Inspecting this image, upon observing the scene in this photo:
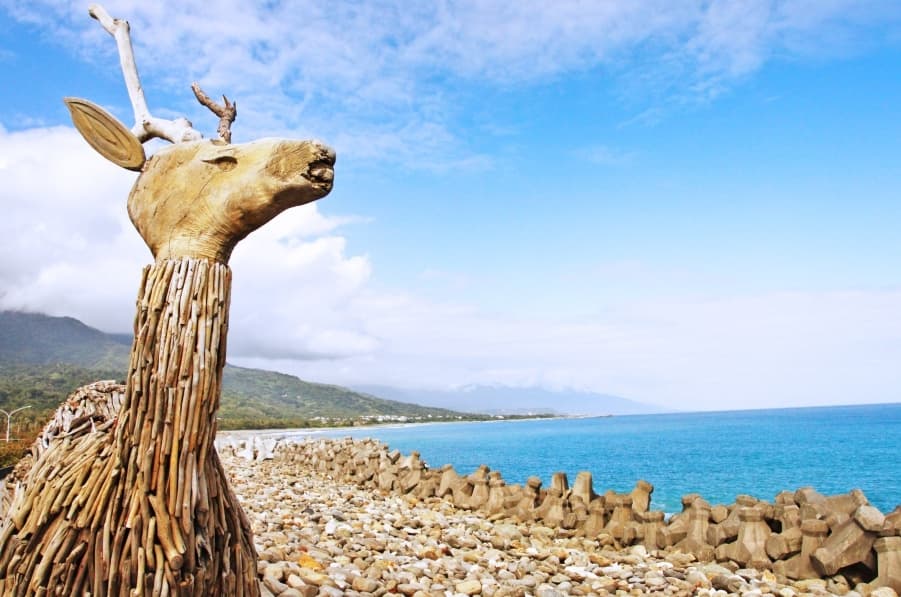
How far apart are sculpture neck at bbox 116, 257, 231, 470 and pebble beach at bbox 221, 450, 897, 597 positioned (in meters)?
2.67

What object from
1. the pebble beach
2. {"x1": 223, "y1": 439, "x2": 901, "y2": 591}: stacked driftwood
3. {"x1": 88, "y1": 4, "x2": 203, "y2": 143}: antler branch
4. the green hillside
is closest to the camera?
{"x1": 88, "y1": 4, "x2": 203, "y2": 143}: antler branch

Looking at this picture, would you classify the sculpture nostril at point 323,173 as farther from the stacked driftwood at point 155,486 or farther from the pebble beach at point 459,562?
the pebble beach at point 459,562

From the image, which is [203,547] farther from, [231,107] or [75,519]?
[231,107]

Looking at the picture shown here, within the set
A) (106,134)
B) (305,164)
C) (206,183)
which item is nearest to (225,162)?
(206,183)

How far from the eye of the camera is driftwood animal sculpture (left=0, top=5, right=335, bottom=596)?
275 cm

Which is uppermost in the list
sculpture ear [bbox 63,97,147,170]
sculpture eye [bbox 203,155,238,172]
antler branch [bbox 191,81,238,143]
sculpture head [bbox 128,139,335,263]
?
antler branch [bbox 191,81,238,143]

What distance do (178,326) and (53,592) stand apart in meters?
1.21

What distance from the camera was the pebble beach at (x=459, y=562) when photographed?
6.01 m

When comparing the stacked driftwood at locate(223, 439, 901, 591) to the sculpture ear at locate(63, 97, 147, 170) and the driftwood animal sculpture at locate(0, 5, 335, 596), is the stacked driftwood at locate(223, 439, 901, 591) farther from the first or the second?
the sculpture ear at locate(63, 97, 147, 170)

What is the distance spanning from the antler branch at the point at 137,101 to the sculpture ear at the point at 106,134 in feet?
1.12

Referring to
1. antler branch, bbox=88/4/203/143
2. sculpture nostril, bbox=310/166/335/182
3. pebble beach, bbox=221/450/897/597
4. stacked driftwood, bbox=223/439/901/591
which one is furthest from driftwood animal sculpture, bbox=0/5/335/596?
stacked driftwood, bbox=223/439/901/591

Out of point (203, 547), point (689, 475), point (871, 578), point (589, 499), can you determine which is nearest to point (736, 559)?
point (871, 578)

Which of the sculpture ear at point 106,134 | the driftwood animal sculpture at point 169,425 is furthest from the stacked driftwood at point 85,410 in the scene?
→ the sculpture ear at point 106,134

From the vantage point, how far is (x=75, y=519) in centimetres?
283
